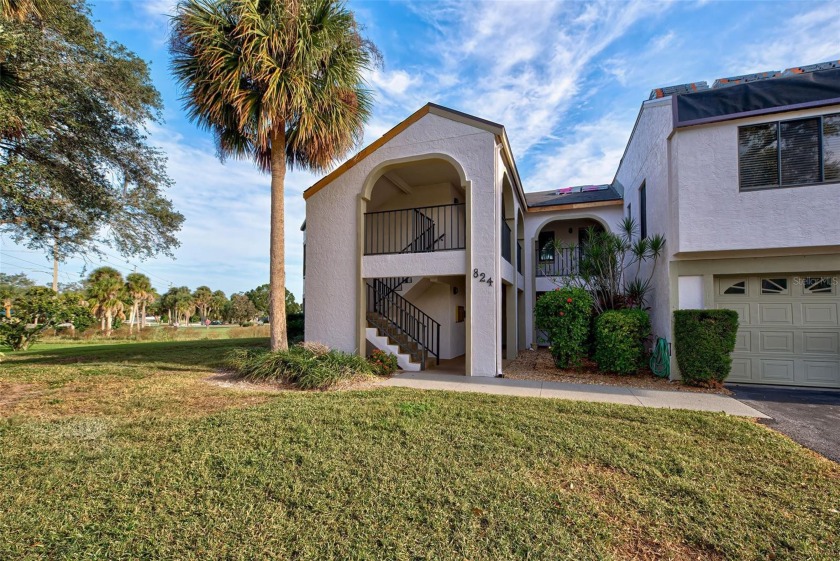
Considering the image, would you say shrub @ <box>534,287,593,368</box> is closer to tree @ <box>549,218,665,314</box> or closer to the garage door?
tree @ <box>549,218,665,314</box>

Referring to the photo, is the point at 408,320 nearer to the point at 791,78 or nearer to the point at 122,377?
the point at 122,377

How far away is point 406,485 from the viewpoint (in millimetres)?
3178

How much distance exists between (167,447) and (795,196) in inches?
445

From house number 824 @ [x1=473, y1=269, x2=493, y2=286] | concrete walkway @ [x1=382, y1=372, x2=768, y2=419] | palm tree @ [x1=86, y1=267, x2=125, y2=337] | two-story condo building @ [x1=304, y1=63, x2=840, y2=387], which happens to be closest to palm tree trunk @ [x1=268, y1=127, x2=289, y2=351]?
two-story condo building @ [x1=304, y1=63, x2=840, y2=387]

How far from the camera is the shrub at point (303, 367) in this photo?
7.30 m

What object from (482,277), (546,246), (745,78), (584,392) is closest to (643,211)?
(745,78)

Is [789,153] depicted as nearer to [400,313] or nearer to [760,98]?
[760,98]

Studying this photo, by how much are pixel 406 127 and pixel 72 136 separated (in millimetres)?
8493

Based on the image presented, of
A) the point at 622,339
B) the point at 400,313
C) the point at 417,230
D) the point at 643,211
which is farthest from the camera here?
the point at 417,230

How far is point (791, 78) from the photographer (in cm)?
716

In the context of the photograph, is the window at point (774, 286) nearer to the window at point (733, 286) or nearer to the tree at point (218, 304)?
the window at point (733, 286)

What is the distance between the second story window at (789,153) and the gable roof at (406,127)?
202 inches

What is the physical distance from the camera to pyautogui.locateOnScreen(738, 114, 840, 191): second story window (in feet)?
22.8

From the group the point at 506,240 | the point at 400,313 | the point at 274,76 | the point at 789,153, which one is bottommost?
the point at 400,313
